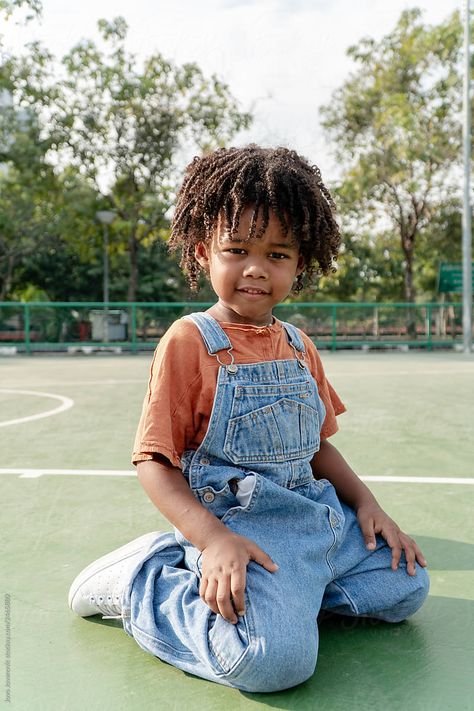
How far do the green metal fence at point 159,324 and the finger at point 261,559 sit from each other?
15.2 metres

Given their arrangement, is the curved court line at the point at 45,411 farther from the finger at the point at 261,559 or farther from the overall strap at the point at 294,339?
the finger at the point at 261,559

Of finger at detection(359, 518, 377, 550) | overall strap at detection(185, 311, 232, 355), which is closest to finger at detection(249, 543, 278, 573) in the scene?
finger at detection(359, 518, 377, 550)

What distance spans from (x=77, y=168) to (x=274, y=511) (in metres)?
20.3

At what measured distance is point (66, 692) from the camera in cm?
157

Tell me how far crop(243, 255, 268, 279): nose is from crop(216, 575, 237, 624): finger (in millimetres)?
749

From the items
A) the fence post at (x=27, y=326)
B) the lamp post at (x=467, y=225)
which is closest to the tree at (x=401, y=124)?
the lamp post at (x=467, y=225)

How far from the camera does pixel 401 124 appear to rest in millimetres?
19125

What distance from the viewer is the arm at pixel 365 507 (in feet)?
6.59

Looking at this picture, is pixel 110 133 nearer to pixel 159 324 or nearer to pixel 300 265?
pixel 159 324

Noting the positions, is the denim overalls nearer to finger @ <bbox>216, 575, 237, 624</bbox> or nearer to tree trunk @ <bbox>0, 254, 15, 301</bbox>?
finger @ <bbox>216, 575, 237, 624</bbox>

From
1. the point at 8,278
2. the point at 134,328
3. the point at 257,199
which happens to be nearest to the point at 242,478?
the point at 257,199

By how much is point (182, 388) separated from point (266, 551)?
441 mm

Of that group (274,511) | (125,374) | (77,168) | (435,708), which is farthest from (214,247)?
(77,168)

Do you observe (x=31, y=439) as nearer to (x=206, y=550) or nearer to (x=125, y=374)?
(x=206, y=550)
